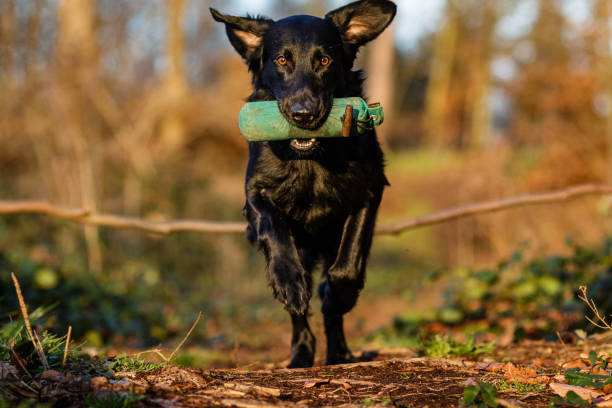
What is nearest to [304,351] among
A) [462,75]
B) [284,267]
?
[284,267]

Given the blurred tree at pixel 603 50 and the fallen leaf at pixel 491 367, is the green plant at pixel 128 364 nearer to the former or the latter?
the fallen leaf at pixel 491 367

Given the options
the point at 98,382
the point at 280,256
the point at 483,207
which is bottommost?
the point at 98,382

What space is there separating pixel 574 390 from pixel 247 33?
9.35ft

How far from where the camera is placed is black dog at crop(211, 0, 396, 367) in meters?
3.19

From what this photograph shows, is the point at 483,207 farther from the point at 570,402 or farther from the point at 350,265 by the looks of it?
the point at 570,402

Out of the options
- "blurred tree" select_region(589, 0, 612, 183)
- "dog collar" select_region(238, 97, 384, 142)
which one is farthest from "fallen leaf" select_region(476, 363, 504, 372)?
"blurred tree" select_region(589, 0, 612, 183)

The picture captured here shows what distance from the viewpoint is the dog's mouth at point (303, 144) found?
3170 millimetres

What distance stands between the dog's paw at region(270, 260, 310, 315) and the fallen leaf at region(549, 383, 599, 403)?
1216mm

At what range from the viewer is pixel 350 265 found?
3283 millimetres

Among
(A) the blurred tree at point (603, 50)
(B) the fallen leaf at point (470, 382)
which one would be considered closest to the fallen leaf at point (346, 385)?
(B) the fallen leaf at point (470, 382)

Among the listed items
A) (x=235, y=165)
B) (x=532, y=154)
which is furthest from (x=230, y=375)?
(x=532, y=154)

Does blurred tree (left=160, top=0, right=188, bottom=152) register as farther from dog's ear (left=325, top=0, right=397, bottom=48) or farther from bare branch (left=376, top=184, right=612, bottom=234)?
dog's ear (left=325, top=0, right=397, bottom=48)

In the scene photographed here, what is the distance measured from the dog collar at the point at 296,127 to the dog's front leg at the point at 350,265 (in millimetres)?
536

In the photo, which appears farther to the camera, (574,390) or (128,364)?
(128,364)
